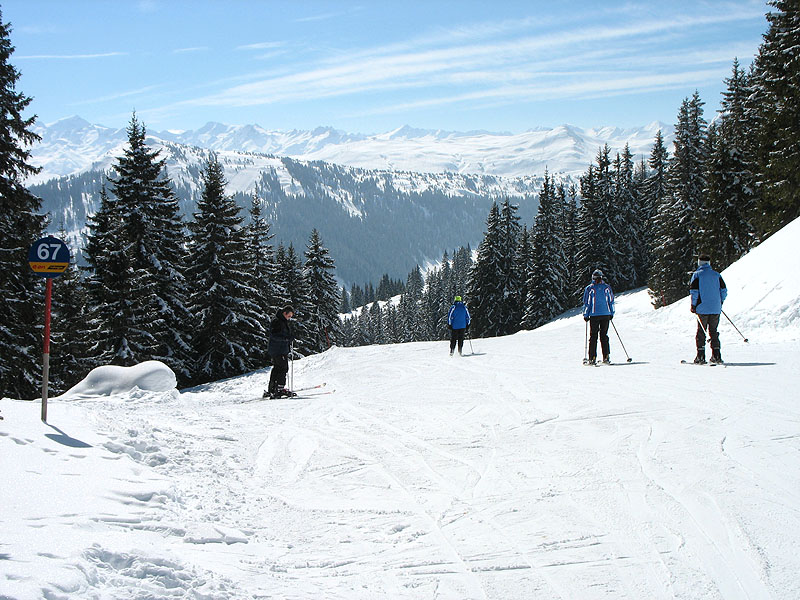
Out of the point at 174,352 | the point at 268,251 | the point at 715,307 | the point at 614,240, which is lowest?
the point at 174,352

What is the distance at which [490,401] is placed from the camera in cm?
1034

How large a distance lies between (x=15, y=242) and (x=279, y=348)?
1140 cm

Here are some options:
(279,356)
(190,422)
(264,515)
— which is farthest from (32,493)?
(279,356)

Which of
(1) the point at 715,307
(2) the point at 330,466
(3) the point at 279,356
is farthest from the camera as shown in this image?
(3) the point at 279,356

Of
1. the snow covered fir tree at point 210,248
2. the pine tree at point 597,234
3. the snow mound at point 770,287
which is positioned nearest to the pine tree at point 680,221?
the snow covered fir tree at point 210,248

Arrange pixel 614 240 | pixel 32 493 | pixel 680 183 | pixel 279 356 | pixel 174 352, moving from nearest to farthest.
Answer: pixel 32 493, pixel 279 356, pixel 174 352, pixel 680 183, pixel 614 240

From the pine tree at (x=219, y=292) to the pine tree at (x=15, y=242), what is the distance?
8.28 meters

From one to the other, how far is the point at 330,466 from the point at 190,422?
3509mm

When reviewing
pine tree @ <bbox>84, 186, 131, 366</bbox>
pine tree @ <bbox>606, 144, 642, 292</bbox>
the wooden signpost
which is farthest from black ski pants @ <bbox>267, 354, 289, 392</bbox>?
pine tree @ <bbox>606, 144, 642, 292</bbox>

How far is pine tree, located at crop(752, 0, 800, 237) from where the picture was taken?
80.9ft

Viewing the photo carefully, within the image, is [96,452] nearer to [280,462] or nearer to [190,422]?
[280,462]

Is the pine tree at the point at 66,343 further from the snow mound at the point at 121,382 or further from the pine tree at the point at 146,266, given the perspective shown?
the snow mound at the point at 121,382

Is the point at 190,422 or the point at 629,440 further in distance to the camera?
the point at 190,422

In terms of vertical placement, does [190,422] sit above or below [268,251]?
below
